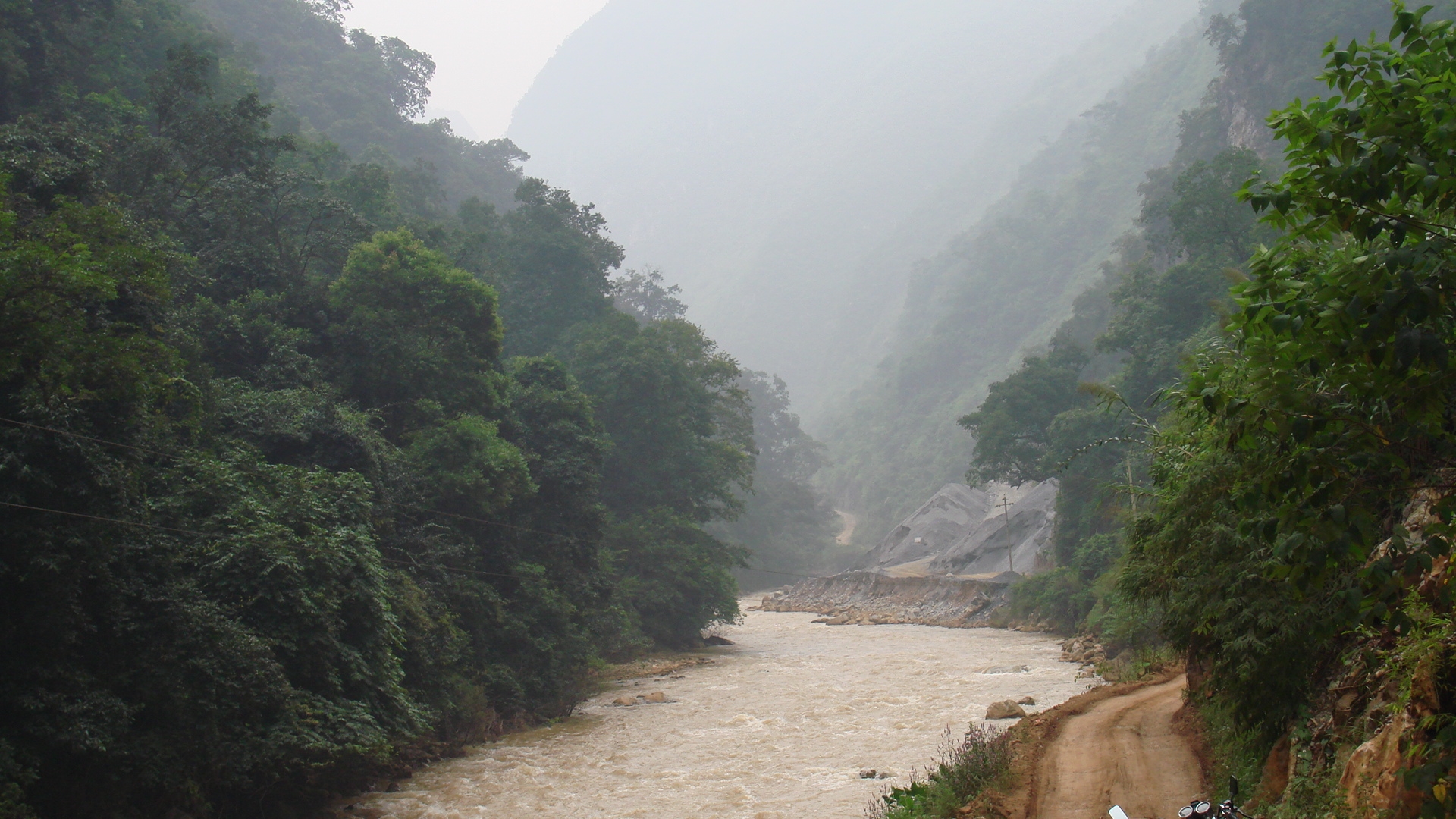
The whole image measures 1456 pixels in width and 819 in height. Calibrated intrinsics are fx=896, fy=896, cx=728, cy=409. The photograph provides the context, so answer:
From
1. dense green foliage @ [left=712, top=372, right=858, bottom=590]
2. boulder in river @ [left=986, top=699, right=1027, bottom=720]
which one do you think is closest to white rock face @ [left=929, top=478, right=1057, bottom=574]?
dense green foliage @ [left=712, top=372, right=858, bottom=590]

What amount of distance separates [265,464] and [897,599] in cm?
3933

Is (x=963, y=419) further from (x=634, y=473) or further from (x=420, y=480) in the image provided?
(x=420, y=480)

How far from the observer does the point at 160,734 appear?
37.1ft

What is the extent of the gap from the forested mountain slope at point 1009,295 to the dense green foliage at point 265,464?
5178 centimetres

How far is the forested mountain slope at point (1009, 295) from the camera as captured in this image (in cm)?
8775

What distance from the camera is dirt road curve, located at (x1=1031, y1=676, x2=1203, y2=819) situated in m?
9.22

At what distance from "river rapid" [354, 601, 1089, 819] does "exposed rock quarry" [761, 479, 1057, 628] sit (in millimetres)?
15425

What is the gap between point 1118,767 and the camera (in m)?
10.5

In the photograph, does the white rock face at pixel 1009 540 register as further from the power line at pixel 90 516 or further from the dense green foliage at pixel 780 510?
the power line at pixel 90 516

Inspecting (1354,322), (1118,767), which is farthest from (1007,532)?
(1354,322)

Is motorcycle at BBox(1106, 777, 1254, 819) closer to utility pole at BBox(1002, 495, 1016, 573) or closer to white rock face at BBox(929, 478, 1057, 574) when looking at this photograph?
white rock face at BBox(929, 478, 1057, 574)

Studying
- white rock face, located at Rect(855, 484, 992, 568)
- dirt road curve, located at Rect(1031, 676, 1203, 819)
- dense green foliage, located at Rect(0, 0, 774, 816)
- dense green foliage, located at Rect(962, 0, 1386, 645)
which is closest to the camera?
dirt road curve, located at Rect(1031, 676, 1203, 819)

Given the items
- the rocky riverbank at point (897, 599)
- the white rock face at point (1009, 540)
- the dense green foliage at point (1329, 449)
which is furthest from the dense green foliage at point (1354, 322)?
the white rock face at point (1009, 540)

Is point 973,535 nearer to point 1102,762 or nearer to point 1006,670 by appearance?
point 1006,670
